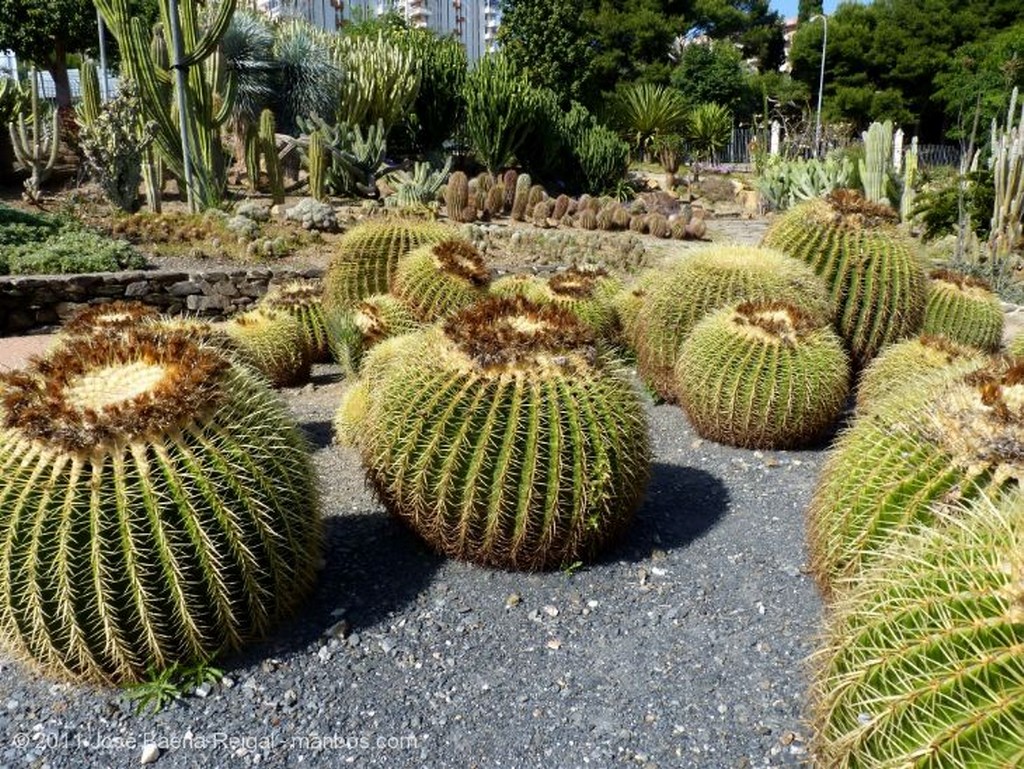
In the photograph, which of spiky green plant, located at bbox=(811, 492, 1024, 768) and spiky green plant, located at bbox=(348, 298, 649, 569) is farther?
spiky green plant, located at bbox=(348, 298, 649, 569)

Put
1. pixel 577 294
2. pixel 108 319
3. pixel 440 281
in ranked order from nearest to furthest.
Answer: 1. pixel 108 319
2. pixel 440 281
3. pixel 577 294

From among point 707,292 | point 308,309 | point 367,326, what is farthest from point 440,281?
point 707,292

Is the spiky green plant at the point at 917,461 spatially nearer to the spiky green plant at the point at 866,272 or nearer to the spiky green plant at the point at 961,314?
the spiky green plant at the point at 866,272

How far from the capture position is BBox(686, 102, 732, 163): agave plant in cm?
2677

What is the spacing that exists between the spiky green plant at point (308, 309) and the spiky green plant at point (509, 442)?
10.7 ft

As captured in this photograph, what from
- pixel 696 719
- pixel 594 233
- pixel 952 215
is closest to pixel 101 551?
pixel 696 719

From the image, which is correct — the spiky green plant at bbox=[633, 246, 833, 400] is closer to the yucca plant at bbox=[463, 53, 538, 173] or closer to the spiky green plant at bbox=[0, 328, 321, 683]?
the spiky green plant at bbox=[0, 328, 321, 683]

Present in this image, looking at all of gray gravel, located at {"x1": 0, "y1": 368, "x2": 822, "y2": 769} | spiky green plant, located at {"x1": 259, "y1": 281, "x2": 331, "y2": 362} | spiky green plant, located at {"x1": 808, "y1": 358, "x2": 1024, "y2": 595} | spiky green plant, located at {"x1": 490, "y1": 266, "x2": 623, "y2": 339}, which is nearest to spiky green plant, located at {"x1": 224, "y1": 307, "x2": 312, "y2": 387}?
spiky green plant, located at {"x1": 259, "y1": 281, "x2": 331, "y2": 362}

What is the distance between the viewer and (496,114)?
1745cm

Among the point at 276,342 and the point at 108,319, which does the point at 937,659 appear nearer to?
the point at 108,319

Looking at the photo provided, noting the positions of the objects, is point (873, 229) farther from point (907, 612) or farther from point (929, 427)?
point (907, 612)

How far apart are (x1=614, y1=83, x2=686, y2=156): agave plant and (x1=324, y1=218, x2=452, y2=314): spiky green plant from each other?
66.1 ft

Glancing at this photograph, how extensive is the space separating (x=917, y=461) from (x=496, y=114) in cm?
Answer: 1595

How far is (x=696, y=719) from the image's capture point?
9.05ft
